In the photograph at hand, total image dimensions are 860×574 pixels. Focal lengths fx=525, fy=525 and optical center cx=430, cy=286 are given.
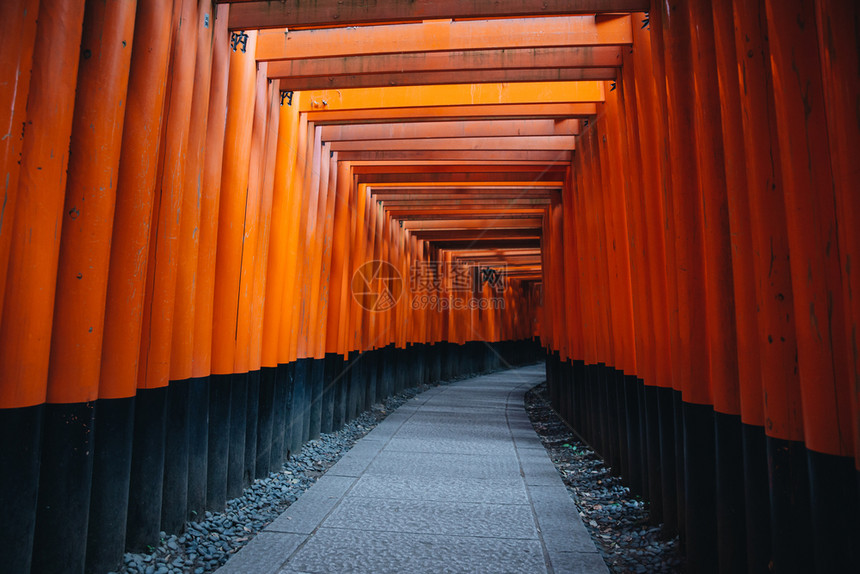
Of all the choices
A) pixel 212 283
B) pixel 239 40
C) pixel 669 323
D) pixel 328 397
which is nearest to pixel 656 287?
pixel 669 323

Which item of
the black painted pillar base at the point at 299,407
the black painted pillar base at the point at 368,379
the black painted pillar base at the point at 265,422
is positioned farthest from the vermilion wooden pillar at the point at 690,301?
the black painted pillar base at the point at 368,379

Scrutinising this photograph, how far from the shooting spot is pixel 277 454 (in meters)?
5.50

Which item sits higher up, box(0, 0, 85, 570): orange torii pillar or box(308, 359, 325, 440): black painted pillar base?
box(0, 0, 85, 570): orange torii pillar

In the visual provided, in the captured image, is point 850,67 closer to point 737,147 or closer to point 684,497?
point 737,147

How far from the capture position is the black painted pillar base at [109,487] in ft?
9.47

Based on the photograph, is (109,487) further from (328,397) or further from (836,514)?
(328,397)

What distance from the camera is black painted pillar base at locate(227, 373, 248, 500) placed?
4516 mm

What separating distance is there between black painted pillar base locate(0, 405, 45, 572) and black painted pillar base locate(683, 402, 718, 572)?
135 inches

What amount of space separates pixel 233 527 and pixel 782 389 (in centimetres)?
369

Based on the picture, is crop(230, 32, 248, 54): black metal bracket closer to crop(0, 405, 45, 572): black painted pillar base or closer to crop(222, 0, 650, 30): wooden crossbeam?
crop(222, 0, 650, 30): wooden crossbeam

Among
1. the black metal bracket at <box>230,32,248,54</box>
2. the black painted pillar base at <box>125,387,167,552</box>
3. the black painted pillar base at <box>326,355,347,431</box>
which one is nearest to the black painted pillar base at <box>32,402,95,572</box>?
the black painted pillar base at <box>125,387,167,552</box>

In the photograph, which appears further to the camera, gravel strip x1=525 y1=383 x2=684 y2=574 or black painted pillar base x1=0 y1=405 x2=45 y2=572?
gravel strip x1=525 y1=383 x2=684 y2=574

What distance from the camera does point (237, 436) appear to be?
4594mm

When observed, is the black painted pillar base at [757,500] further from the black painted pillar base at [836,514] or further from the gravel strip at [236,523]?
the gravel strip at [236,523]
